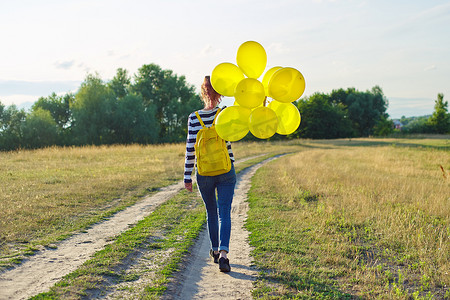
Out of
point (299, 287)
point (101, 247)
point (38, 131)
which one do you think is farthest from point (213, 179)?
point (38, 131)

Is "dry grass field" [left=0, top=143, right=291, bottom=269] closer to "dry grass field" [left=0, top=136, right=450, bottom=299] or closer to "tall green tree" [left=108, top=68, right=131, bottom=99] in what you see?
"dry grass field" [left=0, top=136, right=450, bottom=299]

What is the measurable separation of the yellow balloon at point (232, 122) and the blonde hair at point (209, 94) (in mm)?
330

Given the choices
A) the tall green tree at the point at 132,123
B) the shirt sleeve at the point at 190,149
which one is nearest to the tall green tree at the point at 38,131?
the tall green tree at the point at 132,123

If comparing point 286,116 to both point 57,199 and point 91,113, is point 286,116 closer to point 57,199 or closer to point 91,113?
point 57,199

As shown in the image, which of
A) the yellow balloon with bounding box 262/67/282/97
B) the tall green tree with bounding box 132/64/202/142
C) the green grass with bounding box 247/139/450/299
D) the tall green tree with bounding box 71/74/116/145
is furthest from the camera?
the tall green tree with bounding box 132/64/202/142

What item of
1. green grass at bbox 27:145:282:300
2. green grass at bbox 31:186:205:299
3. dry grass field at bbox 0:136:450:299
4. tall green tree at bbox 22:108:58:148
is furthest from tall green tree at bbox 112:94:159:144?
green grass at bbox 27:145:282:300

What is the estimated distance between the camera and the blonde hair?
4.69 meters

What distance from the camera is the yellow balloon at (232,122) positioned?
434 centimetres

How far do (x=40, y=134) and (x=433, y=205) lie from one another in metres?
43.9

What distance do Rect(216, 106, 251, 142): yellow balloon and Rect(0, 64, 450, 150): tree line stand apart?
34852mm

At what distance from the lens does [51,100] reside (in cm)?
5725

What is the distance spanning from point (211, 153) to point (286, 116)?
1.21 meters

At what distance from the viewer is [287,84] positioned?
14.2 feet

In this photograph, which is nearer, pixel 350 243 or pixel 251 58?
pixel 251 58
